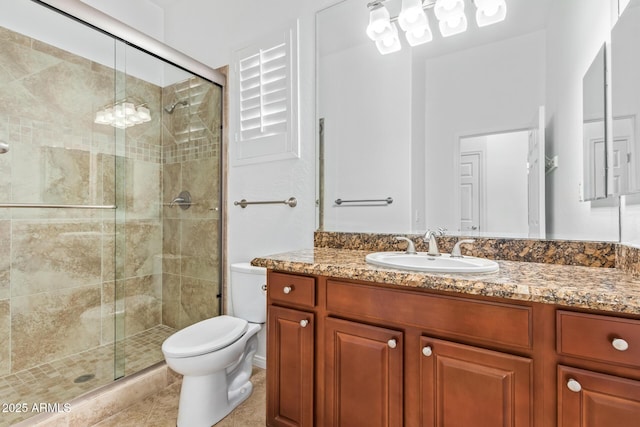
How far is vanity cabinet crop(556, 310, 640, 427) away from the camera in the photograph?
720mm

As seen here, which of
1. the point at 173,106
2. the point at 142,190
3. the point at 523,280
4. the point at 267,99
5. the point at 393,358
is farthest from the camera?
the point at 173,106

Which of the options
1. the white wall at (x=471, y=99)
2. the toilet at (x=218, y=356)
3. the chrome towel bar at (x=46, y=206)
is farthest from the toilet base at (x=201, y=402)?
the white wall at (x=471, y=99)

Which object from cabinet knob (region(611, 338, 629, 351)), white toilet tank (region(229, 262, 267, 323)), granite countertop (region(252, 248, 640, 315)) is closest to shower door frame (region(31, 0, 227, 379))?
white toilet tank (region(229, 262, 267, 323))

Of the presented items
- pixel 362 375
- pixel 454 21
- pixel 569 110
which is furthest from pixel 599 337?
pixel 454 21

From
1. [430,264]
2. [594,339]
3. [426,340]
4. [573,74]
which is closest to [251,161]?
[430,264]

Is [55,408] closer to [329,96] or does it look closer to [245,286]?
[245,286]

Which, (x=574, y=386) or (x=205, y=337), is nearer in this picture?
(x=574, y=386)

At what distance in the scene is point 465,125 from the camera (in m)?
1.39

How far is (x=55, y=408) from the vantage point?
4.66 feet

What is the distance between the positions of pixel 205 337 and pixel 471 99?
1.71 meters

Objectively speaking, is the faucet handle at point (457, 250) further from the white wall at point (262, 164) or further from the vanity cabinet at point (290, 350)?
the white wall at point (262, 164)

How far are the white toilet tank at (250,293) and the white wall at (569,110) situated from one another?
146 centimetres

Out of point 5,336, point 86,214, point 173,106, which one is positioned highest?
point 173,106

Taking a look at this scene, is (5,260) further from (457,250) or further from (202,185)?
(457,250)
